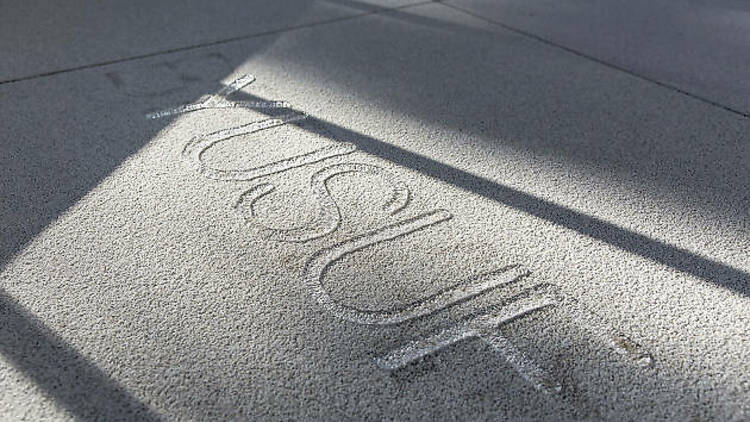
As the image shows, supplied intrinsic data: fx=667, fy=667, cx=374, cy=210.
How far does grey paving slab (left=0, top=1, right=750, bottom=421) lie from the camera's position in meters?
1.69

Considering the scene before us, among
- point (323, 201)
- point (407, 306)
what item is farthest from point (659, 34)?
point (407, 306)

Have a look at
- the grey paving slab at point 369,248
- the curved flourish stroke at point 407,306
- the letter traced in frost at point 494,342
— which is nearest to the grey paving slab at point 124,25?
the grey paving slab at point 369,248

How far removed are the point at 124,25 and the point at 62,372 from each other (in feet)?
9.34

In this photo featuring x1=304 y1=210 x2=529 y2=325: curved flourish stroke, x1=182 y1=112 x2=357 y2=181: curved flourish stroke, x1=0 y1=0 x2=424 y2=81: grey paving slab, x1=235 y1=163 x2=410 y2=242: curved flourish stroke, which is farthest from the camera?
x1=0 y1=0 x2=424 y2=81: grey paving slab

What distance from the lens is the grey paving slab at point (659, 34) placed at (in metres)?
3.57

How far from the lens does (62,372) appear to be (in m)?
1.69

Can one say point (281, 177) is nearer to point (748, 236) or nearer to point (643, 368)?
point (643, 368)

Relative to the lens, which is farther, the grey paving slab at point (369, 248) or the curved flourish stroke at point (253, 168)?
the curved flourish stroke at point (253, 168)

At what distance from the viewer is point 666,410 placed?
5.39 feet

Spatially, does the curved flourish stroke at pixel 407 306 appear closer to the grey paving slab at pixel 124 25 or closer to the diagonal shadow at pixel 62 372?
the diagonal shadow at pixel 62 372

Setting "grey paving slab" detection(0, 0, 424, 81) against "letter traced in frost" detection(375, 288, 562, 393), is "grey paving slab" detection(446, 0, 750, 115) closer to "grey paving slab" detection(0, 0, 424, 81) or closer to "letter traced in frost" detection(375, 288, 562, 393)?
"grey paving slab" detection(0, 0, 424, 81)

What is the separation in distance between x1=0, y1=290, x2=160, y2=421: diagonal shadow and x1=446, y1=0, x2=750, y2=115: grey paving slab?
9.94 feet

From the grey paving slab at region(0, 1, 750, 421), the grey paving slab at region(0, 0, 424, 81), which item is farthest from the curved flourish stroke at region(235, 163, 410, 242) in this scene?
the grey paving slab at region(0, 0, 424, 81)

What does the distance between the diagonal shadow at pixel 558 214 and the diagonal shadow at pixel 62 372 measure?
1.40 m
